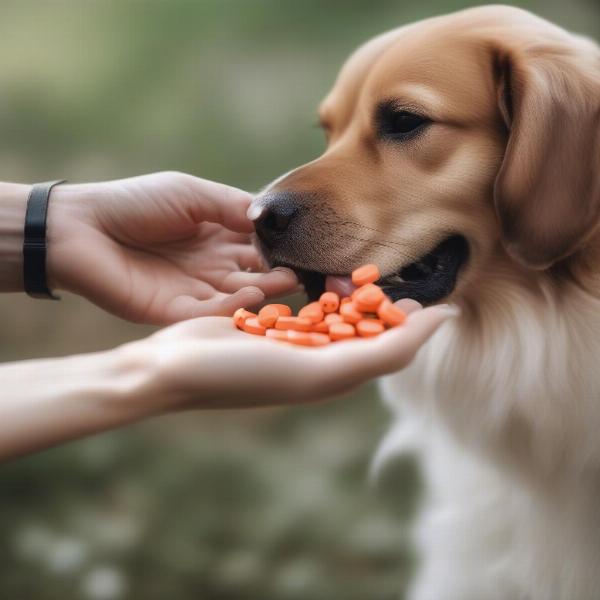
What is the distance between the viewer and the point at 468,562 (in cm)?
155

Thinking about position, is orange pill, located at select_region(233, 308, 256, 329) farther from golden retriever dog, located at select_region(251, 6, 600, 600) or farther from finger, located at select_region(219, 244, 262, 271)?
finger, located at select_region(219, 244, 262, 271)

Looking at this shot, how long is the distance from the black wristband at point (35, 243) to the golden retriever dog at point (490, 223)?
0.38 m

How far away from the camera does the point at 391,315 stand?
985 millimetres

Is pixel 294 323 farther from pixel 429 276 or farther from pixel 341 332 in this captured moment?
pixel 429 276

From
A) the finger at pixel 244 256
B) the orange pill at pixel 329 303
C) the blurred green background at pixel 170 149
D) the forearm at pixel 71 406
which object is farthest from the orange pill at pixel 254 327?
the blurred green background at pixel 170 149

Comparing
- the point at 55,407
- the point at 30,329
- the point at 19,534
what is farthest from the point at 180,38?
the point at 55,407

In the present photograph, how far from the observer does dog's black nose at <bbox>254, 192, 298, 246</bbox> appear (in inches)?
46.6

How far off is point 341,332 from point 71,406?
360 millimetres

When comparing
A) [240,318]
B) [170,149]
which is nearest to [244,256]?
[240,318]

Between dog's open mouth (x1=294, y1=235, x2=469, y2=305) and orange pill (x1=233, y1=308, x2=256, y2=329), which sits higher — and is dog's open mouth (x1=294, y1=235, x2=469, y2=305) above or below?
above

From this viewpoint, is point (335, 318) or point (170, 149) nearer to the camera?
point (335, 318)

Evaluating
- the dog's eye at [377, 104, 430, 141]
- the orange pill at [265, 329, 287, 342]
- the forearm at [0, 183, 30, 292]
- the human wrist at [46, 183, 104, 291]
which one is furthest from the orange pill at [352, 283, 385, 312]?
the forearm at [0, 183, 30, 292]

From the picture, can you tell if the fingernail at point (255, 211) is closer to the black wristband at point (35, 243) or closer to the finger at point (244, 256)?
the finger at point (244, 256)

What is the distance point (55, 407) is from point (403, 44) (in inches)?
32.4
